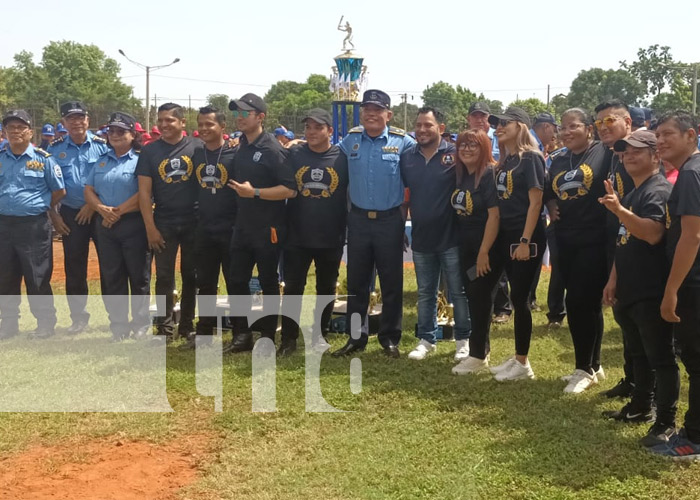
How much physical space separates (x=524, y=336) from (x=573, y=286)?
2.42 feet

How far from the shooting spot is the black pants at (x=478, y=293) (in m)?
6.15

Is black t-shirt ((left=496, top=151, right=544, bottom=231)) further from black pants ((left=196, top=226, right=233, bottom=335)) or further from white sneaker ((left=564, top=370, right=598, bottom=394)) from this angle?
black pants ((left=196, top=226, right=233, bottom=335))

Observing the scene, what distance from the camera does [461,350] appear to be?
6.67 meters

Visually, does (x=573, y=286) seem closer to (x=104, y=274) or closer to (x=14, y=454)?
(x=14, y=454)

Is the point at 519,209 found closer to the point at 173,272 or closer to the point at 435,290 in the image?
the point at 435,290

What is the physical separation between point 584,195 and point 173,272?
166 inches

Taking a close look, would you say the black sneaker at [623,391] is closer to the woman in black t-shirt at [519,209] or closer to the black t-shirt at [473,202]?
the woman in black t-shirt at [519,209]

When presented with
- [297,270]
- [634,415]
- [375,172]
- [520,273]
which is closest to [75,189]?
[297,270]

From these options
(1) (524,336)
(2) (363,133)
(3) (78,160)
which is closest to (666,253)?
(1) (524,336)

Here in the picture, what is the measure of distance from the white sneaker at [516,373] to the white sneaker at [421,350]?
849 mm

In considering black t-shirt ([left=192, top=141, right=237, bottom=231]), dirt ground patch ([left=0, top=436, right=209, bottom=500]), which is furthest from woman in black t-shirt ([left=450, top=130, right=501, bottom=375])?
dirt ground patch ([left=0, top=436, right=209, bottom=500])

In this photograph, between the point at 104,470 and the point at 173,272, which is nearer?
the point at 104,470

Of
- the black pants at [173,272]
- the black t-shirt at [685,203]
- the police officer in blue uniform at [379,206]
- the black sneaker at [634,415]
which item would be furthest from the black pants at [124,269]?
the black t-shirt at [685,203]

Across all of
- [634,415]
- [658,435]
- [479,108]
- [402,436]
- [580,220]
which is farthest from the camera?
[479,108]
